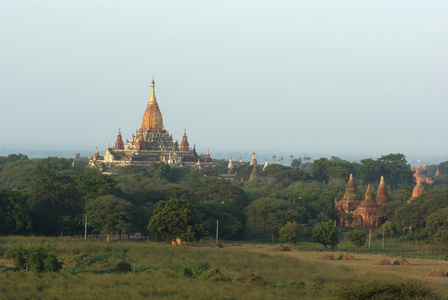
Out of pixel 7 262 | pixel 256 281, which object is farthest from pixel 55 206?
pixel 256 281

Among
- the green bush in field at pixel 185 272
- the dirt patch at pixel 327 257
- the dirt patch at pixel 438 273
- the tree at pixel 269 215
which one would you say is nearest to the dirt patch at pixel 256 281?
the green bush in field at pixel 185 272

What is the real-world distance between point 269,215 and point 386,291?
2716cm

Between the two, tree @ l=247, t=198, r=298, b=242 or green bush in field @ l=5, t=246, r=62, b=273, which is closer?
green bush in field @ l=5, t=246, r=62, b=273

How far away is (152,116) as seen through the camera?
119 meters

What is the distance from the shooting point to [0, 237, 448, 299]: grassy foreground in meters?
29.6

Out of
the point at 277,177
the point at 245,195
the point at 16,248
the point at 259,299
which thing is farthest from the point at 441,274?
the point at 277,177

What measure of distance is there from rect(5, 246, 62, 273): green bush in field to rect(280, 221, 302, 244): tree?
2064 centimetres

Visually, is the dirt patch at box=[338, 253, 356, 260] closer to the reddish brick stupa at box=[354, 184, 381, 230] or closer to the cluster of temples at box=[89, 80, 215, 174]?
the reddish brick stupa at box=[354, 184, 381, 230]

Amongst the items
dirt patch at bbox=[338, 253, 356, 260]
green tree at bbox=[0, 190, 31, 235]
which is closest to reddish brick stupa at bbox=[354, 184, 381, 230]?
dirt patch at bbox=[338, 253, 356, 260]

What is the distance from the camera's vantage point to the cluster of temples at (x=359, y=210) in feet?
213

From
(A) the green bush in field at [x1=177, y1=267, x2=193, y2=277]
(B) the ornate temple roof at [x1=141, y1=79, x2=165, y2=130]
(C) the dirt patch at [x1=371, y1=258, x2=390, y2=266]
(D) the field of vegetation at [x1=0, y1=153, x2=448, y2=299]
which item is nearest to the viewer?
(D) the field of vegetation at [x1=0, y1=153, x2=448, y2=299]

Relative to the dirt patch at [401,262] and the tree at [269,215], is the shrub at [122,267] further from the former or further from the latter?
the tree at [269,215]

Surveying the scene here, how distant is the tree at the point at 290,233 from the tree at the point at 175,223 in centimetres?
631

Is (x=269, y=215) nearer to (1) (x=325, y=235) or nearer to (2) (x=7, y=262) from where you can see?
(1) (x=325, y=235)
